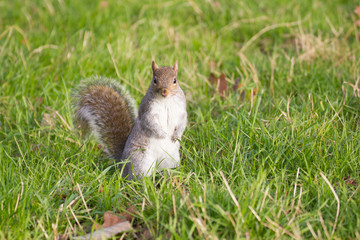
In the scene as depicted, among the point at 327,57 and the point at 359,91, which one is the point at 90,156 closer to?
the point at 359,91

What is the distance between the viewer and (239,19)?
4305 millimetres

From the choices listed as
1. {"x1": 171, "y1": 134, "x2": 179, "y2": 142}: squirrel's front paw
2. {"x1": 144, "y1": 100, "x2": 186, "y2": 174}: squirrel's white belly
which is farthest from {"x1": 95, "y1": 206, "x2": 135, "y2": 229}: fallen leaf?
{"x1": 171, "y1": 134, "x2": 179, "y2": 142}: squirrel's front paw

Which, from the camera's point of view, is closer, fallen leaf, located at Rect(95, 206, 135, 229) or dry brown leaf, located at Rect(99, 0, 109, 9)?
fallen leaf, located at Rect(95, 206, 135, 229)

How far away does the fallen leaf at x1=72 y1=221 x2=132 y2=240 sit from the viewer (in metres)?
1.75

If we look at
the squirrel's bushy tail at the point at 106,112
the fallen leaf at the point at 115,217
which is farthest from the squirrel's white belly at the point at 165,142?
the fallen leaf at the point at 115,217

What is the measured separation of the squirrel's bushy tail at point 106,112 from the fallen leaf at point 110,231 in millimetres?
784

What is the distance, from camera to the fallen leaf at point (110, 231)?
5.75 feet

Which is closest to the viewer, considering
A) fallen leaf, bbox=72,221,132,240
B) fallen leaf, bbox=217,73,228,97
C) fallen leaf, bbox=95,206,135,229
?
fallen leaf, bbox=72,221,132,240

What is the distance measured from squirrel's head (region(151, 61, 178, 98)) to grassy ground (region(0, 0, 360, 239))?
15.0 inches

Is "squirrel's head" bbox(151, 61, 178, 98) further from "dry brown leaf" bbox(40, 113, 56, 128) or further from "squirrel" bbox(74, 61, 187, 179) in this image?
"dry brown leaf" bbox(40, 113, 56, 128)

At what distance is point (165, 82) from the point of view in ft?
7.26

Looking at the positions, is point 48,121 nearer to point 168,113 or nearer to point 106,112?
point 106,112

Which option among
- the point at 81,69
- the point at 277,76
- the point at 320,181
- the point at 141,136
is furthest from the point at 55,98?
the point at 320,181

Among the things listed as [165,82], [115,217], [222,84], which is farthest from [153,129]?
[222,84]
